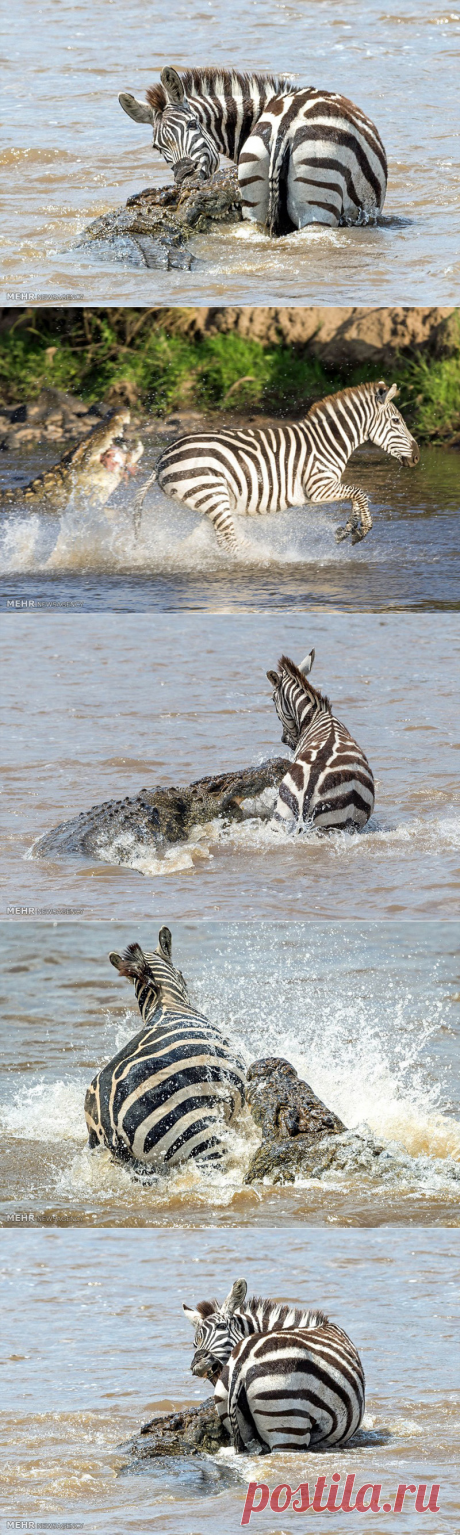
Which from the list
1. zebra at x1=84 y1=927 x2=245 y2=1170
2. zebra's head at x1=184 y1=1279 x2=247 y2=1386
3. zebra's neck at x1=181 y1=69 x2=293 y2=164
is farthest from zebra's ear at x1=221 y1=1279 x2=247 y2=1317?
zebra's neck at x1=181 y1=69 x2=293 y2=164

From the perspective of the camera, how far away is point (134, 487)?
7637 mm

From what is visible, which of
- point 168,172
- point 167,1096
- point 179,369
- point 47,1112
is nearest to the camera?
point 167,1096

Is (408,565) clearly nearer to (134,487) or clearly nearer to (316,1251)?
(134,487)

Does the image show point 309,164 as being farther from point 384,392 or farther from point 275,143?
point 384,392

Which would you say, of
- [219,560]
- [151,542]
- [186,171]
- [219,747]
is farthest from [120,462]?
[186,171]

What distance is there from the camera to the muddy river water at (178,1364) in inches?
157

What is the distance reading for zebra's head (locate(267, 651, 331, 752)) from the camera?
7.51 m

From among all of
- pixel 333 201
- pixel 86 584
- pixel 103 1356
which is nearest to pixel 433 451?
pixel 333 201

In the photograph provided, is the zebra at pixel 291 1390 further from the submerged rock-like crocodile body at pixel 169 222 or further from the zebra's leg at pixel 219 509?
the submerged rock-like crocodile body at pixel 169 222

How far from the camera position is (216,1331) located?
15.3 feet

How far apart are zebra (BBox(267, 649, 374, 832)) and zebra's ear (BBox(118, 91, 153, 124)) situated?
3.23 metres

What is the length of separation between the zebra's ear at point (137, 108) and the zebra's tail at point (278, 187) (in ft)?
3.40

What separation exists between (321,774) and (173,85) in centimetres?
389

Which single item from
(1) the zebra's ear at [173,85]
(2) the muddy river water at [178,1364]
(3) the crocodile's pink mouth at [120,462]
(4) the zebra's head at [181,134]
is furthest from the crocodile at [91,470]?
(2) the muddy river water at [178,1364]
